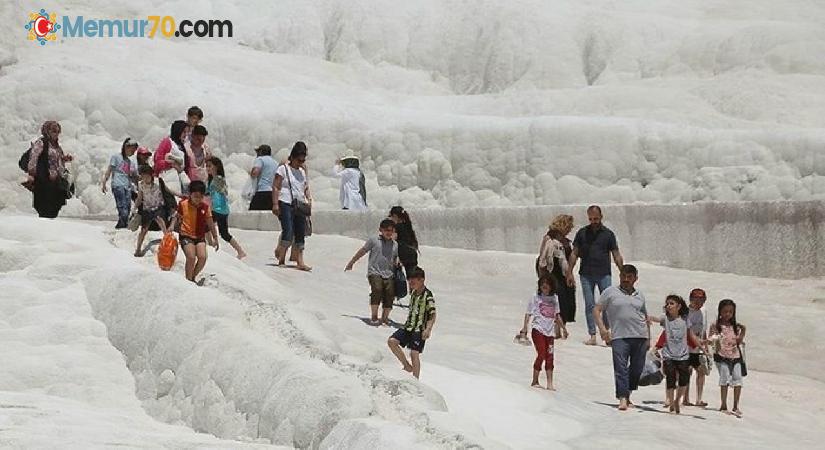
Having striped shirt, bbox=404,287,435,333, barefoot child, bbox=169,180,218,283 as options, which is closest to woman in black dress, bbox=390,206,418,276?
barefoot child, bbox=169,180,218,283

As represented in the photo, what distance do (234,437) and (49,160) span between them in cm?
650

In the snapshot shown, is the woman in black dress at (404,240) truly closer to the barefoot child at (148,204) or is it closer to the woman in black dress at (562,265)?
the woman in black dress at (562,265)

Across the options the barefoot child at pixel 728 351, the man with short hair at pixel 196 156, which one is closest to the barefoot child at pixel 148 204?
the man with short hair at pixel 196 156

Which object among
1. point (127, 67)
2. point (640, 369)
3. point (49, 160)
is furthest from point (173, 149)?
point (127, 67)

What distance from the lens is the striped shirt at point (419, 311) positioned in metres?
9.84

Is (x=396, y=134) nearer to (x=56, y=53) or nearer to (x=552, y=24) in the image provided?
(x=56, y=53)

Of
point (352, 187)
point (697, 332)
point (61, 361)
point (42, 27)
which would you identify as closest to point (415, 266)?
point (697, 332)

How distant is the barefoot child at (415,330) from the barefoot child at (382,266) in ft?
8.23

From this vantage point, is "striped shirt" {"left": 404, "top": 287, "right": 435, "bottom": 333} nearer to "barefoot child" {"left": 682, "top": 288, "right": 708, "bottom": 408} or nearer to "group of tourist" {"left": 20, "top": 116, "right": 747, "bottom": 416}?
"group of tourist" {"left": 20, "top": 116, "right": 747, "bottom": 416}

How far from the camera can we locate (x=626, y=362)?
11.0 meters

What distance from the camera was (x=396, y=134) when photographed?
2694cm

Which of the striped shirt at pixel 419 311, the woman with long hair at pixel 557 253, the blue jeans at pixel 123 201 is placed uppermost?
the blue jeans at pixel 123 201

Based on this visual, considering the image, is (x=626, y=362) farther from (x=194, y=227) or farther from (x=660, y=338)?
(x=194, y=227)

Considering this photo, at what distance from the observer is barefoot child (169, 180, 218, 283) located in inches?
424
